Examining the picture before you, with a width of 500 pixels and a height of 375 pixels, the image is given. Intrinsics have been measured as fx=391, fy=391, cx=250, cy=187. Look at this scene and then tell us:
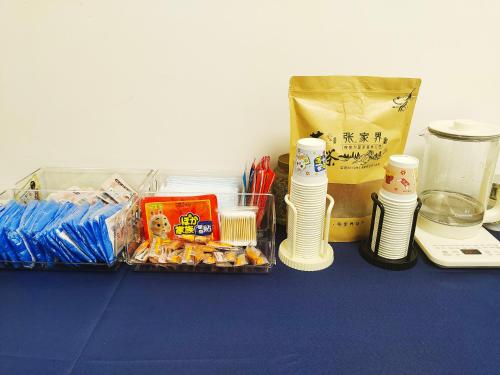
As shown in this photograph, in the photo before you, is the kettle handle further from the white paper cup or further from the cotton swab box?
the cotton swab box

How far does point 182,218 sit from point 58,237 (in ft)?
0.84

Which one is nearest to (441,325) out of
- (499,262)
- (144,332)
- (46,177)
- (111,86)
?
(499,262)

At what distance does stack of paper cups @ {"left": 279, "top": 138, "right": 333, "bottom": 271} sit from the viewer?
0.78 meters

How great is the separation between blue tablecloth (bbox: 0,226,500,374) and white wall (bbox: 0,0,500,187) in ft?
1.20

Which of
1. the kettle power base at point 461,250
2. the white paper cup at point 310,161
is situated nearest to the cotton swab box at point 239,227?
the white paper cup at point 310,161

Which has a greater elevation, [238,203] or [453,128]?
[453,128]

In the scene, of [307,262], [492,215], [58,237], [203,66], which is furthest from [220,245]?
[492,215]

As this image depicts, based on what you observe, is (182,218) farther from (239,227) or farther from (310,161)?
(310,161)

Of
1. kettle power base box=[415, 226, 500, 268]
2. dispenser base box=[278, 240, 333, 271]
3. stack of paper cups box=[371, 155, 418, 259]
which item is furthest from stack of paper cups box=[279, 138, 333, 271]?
kettle power base box=[415, 226, 500, 268]

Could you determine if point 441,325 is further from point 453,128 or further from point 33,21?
point 33,21

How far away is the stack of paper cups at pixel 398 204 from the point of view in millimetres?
791

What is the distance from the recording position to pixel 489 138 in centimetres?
83

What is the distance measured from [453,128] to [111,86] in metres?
0.82

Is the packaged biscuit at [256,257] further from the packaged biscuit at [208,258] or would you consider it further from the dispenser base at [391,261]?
the dispenser base at [391,261]
